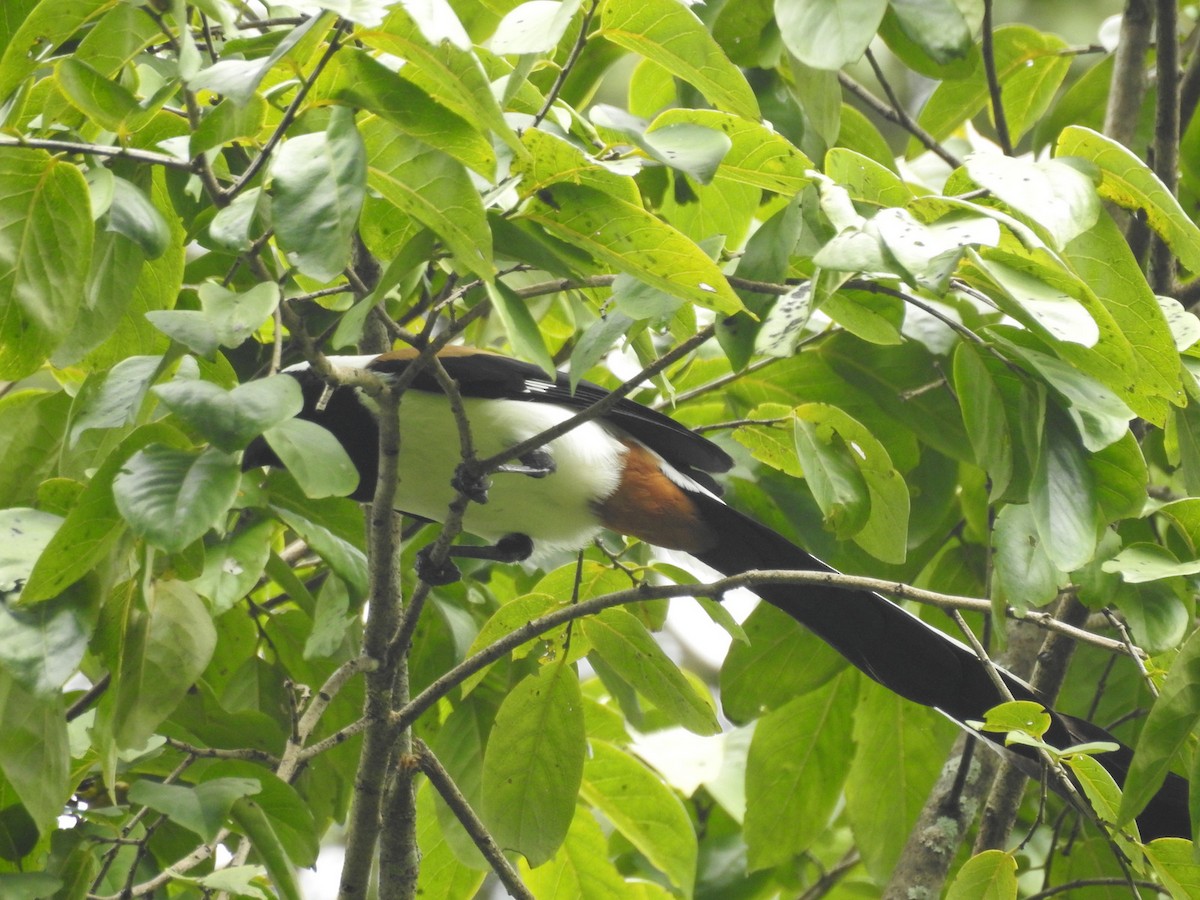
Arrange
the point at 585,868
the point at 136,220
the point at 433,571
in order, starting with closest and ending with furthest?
the point at 136,220 → the point at 433,571 → the point at 585,868

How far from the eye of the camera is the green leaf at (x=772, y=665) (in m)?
2.75

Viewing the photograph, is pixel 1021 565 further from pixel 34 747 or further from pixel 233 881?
pixel 34 747

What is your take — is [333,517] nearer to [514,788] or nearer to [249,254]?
[514,788]

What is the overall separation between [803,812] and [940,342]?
3.64 ft

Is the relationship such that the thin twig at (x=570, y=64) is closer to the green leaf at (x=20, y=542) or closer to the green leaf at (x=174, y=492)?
the green leaf at (x=174, y=492)

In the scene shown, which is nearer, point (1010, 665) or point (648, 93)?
point (648, 93)

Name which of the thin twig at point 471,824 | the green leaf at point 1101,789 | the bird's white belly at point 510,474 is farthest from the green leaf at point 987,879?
the bird's white belly at point 510,474

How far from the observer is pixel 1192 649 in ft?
4.77

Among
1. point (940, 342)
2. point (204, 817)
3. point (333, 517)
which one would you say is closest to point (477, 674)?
point (333, 517)

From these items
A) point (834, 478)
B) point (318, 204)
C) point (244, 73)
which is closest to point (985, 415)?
point (834, 478)

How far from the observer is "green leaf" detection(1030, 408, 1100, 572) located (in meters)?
1.50

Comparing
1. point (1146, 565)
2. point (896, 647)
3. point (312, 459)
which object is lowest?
point (896, 647)

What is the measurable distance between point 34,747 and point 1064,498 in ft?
4.22

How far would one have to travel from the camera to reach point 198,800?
175 cm
